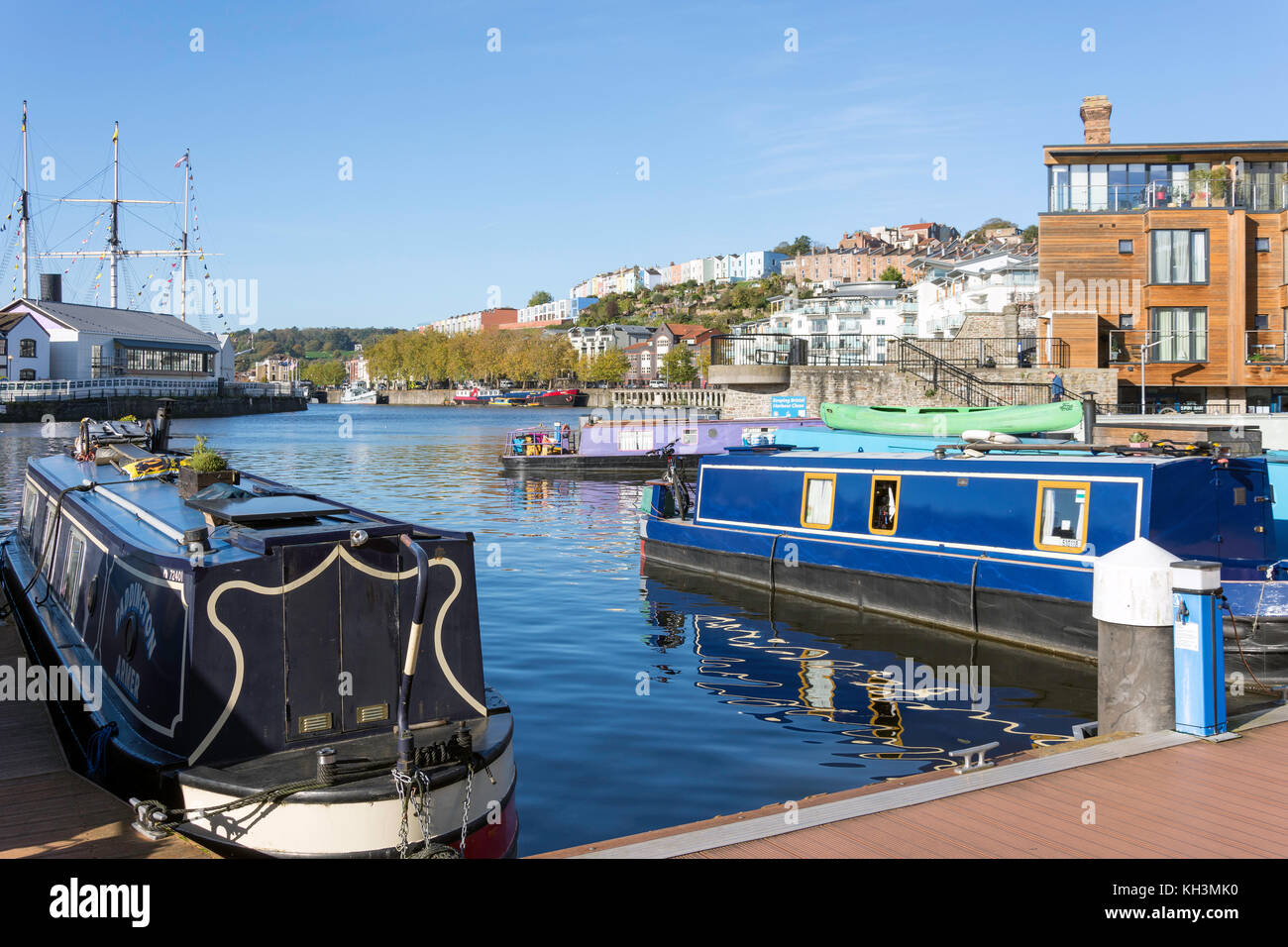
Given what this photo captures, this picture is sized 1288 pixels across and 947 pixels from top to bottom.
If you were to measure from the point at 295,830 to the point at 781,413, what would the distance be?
128 ft

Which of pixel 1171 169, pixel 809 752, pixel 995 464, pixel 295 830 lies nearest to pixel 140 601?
pixel 295 830

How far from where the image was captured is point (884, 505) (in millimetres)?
18281

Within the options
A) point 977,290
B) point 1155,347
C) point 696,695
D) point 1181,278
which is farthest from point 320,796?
point 977,290

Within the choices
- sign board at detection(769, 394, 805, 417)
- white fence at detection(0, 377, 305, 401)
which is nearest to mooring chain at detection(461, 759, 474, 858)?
sign board at detection(769, 394, 805, 417)

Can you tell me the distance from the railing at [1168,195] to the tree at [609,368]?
142179mm

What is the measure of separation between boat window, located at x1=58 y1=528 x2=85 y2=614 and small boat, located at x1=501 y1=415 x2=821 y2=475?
30.9 m

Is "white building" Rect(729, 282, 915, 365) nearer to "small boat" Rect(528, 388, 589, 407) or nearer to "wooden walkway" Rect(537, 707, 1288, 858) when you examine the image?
"small boat" Rect(528, 388, 589, 407)

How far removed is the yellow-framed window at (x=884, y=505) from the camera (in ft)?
59.3

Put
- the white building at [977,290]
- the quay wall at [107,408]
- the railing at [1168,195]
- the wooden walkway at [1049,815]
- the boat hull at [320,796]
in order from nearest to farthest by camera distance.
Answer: the wooden walkway at [1049,815], the boat hull at [320,796], the railing at [1168,195], the white building at [977,290], the quay wall at [107,408]

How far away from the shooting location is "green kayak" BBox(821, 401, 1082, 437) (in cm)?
2312

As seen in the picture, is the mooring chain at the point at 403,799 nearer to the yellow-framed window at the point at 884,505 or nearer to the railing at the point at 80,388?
the yellow-framed window at the point at 884,505

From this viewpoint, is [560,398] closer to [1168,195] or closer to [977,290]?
[977,290]

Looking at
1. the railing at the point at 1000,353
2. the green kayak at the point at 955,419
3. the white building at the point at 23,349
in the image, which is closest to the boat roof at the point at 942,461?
the green kayak at the point at 955,419

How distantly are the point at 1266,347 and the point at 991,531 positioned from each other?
28.5 metres
